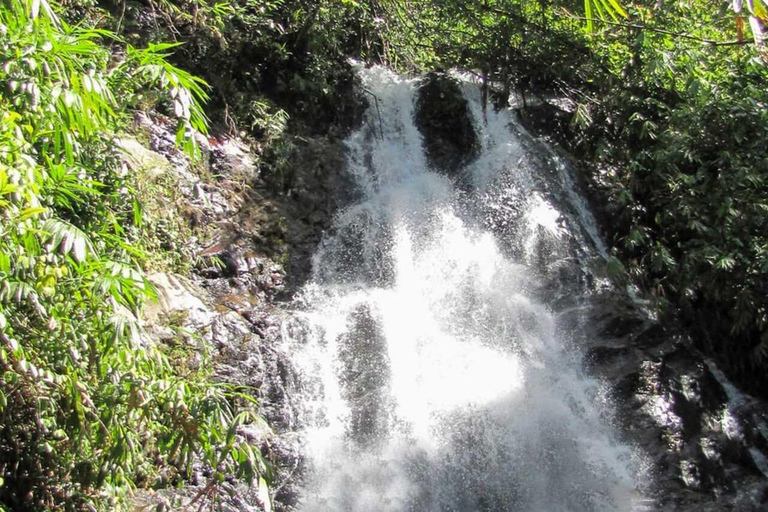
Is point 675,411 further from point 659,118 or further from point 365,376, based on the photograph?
point 659,118

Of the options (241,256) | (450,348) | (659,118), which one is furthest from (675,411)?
(241,256)

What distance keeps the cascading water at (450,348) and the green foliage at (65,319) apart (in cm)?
243

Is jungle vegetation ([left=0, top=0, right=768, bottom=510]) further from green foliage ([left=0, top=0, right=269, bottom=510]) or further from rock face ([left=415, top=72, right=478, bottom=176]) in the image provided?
rock face ([left=415, top=72, right=478, bottom=176])

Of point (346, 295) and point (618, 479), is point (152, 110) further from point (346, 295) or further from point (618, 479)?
point (618, 479)

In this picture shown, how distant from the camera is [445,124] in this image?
9.08 metres

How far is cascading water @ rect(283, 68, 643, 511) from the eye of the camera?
5.79 meters

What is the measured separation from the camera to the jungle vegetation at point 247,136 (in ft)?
9.75

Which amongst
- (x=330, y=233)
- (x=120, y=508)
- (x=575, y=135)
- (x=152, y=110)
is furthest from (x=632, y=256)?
(x=120, y=508)

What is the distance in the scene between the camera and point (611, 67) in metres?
9.33

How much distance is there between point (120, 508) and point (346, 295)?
11.7ft

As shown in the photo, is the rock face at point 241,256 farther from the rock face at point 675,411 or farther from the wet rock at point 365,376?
the rock face at point 675,411

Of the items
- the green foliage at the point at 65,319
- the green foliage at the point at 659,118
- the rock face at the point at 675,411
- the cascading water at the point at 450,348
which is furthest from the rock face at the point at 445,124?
the green foliage at the point at 65,319

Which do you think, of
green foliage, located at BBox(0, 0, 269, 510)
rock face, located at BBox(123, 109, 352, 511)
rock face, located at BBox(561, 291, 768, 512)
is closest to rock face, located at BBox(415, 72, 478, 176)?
rock face, located at BBox(123, 109, 352, 511)

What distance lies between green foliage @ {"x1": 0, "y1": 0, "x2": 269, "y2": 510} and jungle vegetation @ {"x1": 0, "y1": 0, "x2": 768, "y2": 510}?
0.04 feet
